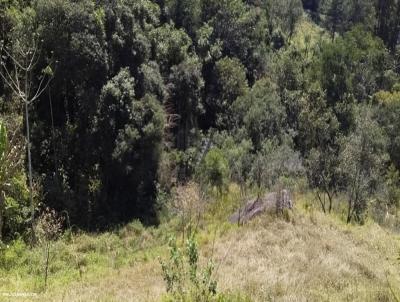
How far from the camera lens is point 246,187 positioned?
103 ft

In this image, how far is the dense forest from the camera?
2684cm

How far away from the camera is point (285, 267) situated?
12.4 meters

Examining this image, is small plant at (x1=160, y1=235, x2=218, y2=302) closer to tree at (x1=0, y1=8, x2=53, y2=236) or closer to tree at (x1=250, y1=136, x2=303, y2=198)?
tree at (x1=0, y1=8, x2=53, y2=236)

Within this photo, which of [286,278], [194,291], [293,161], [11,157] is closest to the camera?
[194,291]

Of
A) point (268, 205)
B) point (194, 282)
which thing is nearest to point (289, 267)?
point (268, 205)

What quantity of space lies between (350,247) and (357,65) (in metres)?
36.6

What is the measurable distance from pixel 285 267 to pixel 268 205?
16.7ft

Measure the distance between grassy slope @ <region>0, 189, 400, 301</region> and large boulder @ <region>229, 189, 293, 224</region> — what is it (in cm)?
42

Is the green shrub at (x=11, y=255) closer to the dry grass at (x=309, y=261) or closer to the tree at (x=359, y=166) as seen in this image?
the dry grass at (x=309, y=261)

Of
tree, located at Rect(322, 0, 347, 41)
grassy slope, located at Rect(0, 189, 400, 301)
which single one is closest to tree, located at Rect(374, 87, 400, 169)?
grassy slope, located at Rect(0, 189, 400, 301)

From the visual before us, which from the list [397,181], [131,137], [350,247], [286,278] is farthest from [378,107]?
[286,278]

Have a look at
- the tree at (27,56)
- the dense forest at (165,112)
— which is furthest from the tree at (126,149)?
the tree at (27,56)

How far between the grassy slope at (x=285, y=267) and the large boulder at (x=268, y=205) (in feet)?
1.37

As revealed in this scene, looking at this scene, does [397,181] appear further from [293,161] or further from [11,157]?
[11,157]
